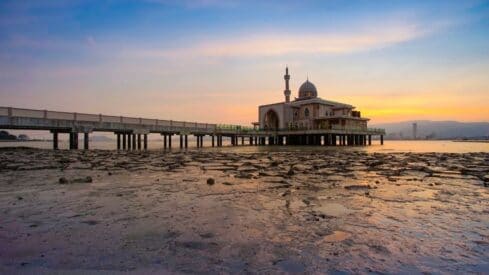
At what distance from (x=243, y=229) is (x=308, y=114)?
66.7 m

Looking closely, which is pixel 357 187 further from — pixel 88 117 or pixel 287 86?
pixel 287 86

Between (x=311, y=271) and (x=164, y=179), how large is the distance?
332 inches

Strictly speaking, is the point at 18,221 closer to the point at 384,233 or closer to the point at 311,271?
the point at 311,271

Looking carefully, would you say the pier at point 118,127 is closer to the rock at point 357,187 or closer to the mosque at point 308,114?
the mosque at point 308,114

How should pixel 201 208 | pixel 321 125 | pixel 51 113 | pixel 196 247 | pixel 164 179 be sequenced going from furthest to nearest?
pixel 321 125
pixel 51 113
pixel 164 179
pixel 201 208
pixel 196 247

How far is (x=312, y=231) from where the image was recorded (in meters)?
4.94

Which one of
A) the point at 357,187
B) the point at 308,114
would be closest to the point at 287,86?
the point at 308,114

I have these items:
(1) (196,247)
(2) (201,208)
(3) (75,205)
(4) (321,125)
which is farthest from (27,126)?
(4) (321,125)

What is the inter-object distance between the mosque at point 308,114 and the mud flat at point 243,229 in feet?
189

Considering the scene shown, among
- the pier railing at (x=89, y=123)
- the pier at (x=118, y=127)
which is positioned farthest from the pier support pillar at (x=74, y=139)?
the pier railing at (x=89, y=123)

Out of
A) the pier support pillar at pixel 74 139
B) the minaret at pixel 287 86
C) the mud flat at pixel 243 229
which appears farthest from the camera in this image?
the minaret at pixel 287 86

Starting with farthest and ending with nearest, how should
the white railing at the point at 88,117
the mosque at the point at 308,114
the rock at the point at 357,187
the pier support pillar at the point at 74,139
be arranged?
the mosque at the point at 308,114
the pier support pillar at the point at 74,139
the white railing at the point at 88,117
the rock at the point at 357,187

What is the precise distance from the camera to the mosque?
67.5 metres

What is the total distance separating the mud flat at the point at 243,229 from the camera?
3609 millimetres
